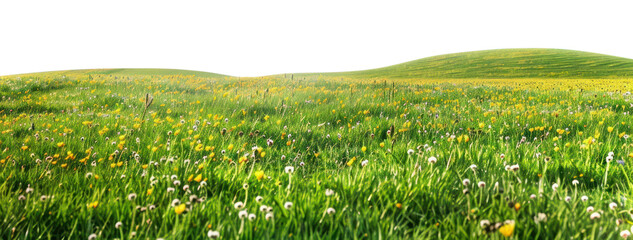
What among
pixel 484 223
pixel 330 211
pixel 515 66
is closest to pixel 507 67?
pixel 515 66

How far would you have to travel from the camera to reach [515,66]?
195ft

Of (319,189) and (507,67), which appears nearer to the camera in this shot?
(319,189)

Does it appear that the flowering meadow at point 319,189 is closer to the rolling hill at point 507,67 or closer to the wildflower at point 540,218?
the wildflower at point 540,218

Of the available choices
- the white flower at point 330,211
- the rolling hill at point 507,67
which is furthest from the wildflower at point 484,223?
the rolling hill at point 507,67

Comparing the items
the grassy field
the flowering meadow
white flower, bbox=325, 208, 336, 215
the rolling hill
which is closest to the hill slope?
the rolling hill

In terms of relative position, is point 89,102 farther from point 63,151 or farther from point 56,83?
point 56,83

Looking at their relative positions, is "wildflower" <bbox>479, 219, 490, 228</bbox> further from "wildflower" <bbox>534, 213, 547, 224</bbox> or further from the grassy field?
"wildflower" <bbox>534, 213, 547, 224</bbox>

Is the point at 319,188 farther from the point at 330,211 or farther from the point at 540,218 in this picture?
the point at 540,218

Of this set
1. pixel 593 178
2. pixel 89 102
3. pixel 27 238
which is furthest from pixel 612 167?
pixel 89 102

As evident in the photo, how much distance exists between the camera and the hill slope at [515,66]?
52.2 metres

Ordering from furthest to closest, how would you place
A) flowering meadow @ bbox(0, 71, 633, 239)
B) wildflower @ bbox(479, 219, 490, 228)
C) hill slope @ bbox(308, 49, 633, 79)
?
1. hill slope @ bbox(308, 49, 633, 79)
2. flowering meadow @ bbox(0, 71, 633, 239)
3. wildflower @ bbox(479, 219, 490, 228)

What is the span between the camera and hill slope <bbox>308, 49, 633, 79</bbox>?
52156mm

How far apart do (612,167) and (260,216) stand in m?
2.90

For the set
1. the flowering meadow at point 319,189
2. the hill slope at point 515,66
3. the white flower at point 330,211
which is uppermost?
the hill slope at point 515,66
